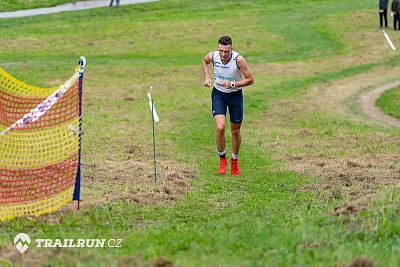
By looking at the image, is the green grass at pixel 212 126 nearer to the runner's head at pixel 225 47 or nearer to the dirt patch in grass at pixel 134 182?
the dirt patch in grass at pixel 134 182

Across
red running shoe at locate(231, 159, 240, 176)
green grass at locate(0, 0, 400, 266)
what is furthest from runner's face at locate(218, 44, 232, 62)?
green grass at locate(0, 0, 400, 266)

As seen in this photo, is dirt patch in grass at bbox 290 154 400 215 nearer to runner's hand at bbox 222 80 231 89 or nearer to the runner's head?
runner's hand at bbox 222 80 231 89

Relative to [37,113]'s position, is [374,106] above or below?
below

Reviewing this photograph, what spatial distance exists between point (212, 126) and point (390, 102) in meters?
6.79

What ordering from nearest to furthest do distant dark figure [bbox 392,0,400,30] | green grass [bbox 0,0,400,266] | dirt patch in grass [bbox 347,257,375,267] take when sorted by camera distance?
1. dirt patch in grass [bbox 347,257,375,267]
2. green grass [bbox 0,0,400,266]
3. distant dark figure [bbox 392,0,400,30]

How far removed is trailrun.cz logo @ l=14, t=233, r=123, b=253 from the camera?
7.77 metres

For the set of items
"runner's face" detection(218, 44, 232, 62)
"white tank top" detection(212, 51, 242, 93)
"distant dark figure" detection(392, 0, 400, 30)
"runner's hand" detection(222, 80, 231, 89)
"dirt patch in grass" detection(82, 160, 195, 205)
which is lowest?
"distant dark figure" detection(392, 0, 400, 30)

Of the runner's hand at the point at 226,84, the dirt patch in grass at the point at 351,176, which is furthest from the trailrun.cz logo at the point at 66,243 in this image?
the runner's hand at the point at 226,84

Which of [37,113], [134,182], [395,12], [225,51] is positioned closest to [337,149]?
[225,51]

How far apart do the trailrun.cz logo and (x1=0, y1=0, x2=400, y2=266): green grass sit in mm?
131

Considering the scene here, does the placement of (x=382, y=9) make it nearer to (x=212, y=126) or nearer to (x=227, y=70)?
(x=212, y=126)

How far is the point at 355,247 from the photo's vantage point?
7387 millimetres

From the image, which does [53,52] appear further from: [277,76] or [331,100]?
[331,100]

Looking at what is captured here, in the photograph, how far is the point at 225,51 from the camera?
12602mm
